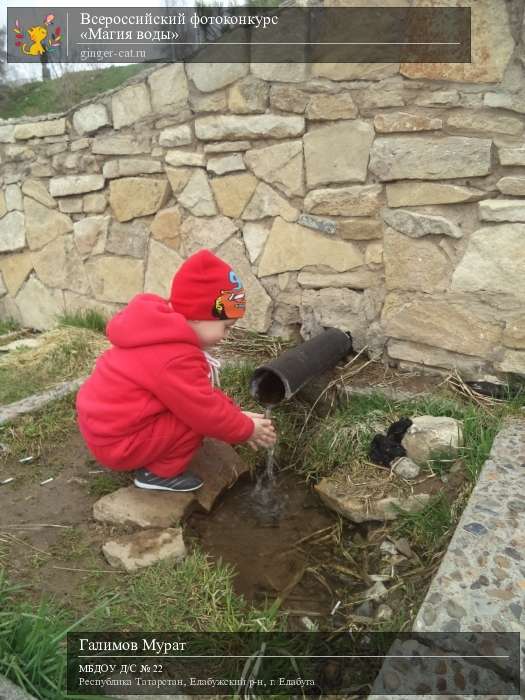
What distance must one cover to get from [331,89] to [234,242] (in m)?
1.01

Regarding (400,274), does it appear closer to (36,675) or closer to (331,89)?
(331,89)

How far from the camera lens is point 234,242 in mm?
3406

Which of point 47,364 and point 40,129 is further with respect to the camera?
point 40,129

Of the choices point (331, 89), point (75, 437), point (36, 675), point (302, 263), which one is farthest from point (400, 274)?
point (36, 675)

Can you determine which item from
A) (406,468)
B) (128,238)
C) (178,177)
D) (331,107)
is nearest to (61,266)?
(128,238)

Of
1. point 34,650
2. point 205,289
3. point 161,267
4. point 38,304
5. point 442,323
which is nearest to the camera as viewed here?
point 34,650

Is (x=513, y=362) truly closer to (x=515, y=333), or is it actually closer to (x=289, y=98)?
(x=515, y=333)

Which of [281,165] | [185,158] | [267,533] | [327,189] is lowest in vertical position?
[267,533]

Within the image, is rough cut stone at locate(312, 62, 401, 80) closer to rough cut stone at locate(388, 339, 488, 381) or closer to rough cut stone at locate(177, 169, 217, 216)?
rough cut stone at locate(177, 169, 217, 216)

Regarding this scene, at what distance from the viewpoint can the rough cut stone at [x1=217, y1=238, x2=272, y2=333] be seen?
3385mm

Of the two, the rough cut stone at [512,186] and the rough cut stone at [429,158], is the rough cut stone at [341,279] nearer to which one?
the rough cut stone at [429,158]

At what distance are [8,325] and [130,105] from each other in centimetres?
219

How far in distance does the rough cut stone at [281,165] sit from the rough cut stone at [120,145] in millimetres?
760

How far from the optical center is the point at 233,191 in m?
3.31
